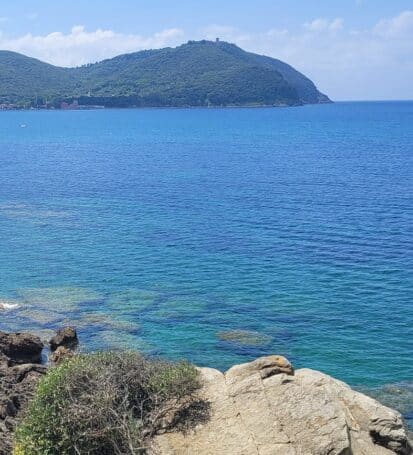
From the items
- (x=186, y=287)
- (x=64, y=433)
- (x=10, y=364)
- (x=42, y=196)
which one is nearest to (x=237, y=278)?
(x=186, y=287)

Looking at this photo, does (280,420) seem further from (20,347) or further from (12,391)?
(20,347)

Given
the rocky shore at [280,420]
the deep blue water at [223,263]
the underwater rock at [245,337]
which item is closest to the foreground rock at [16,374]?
the rocky shore at [280,420]

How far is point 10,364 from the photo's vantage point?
37.9m

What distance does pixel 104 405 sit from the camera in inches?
923

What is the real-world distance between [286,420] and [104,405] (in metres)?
6.98

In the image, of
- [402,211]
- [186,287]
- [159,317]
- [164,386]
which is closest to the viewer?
[164,386]

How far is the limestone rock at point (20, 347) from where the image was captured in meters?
40.1

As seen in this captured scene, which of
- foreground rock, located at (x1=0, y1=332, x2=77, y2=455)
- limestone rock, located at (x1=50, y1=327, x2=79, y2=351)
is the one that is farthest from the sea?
foreground rock, located at (x1=0, y1=332, x2=77, y2=455)

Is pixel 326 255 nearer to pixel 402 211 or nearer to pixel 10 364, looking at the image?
pixel 402 211

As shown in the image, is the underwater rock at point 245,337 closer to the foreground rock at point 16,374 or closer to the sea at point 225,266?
the sea at point 225,266

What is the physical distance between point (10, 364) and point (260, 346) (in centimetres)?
1637

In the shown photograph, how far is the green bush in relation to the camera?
74.5 feet

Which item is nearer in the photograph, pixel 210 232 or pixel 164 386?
pixel 164 386

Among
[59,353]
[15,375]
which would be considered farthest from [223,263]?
[15,375]
